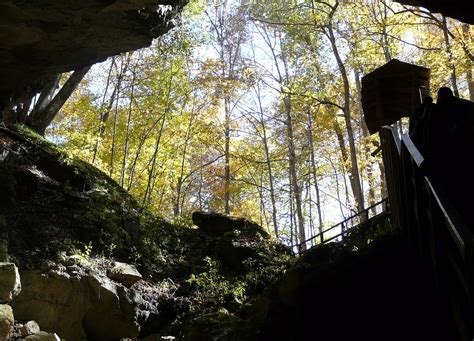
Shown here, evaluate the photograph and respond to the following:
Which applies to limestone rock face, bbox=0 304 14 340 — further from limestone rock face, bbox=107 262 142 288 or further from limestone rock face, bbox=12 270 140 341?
limestone rock face, bbox=107 262 142 288

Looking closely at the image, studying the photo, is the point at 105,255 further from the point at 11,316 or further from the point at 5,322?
the point at 5,322

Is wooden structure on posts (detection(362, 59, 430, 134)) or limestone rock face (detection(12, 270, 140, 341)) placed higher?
wooden structure on posts (detection(362, 59, 430, 134))

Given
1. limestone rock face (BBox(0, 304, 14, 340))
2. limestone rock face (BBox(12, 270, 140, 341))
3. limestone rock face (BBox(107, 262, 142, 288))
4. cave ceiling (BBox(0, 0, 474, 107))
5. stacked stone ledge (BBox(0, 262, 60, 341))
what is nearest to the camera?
limestone rock face (BBox(0, 304, 14, 340))

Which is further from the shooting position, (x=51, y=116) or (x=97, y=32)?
(x=51, y=116)

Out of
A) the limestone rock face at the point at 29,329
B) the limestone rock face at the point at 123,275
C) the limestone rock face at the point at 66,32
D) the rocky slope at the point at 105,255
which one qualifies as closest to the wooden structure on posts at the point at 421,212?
the rocky slope at the point at 105,255

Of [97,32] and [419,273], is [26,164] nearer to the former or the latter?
[97,32]

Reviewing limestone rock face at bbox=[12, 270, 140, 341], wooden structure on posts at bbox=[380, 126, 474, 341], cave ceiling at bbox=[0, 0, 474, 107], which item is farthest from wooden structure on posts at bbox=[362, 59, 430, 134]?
limestone rock face at bbox=[12, 270, 140, 341]

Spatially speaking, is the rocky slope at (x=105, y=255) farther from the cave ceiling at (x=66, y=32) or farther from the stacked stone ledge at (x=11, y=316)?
the cave ceiling at (x=66, y=32)

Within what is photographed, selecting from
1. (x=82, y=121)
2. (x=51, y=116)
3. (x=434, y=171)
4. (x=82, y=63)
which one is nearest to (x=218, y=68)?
(x=82, y=121)

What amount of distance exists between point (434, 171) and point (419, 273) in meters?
2.50

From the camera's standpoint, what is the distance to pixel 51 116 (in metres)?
13.0

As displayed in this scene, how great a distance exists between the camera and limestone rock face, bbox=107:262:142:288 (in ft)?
26.3

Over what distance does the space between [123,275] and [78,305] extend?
117cm

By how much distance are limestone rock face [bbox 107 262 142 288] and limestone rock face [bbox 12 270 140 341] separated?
304 mm
